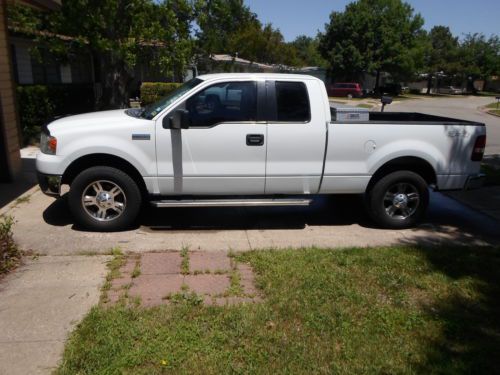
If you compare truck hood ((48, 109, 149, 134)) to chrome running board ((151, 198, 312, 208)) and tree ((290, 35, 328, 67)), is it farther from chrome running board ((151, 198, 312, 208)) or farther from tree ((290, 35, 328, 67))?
tree ((290, 35, 328, 67))

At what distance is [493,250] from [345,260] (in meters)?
1.93

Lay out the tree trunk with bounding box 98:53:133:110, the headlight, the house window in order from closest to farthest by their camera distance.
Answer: the headlight
the tree trunk with bounding box 98:53:133:110
the house window

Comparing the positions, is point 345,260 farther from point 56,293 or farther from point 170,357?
point 56,293

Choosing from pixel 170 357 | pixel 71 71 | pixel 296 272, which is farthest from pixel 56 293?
pixel 71 71

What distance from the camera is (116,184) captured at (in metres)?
5.62

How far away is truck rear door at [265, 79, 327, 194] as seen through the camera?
5.75 meters

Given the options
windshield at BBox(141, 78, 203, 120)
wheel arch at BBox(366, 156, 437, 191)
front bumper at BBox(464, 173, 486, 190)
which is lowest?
front bumper at BBox(464, 173, 486, 190)

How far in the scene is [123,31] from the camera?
14.2 m

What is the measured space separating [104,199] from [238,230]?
5.55 ft

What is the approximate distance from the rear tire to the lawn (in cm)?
133

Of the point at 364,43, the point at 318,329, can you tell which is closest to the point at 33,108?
the point at 318,329

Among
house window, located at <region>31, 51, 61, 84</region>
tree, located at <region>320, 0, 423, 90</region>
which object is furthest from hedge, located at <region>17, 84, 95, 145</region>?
tree, located at <region>320, 0, 423, 90</region>

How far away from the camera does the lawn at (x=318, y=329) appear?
3.35 meters

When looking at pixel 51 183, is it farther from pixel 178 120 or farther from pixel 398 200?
pixel 398 200
